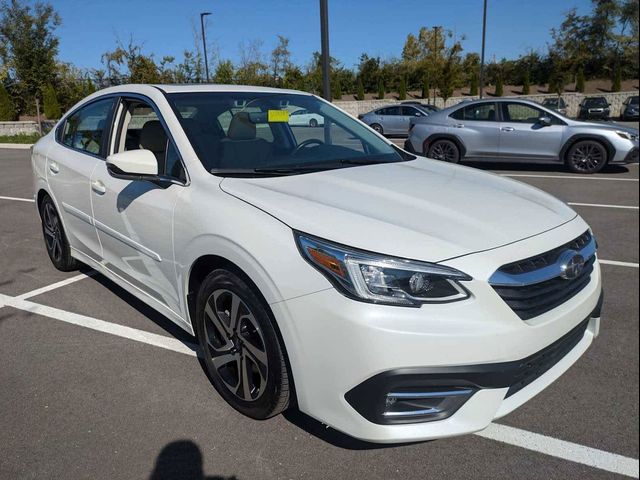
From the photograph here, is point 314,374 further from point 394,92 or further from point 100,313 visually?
point 394,92

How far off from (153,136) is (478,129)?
9180 mm

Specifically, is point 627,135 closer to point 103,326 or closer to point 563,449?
point 563,449

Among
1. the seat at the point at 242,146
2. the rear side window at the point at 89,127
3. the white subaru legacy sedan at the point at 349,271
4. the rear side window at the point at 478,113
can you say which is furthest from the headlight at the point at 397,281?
the rear side window at the point at 478,113

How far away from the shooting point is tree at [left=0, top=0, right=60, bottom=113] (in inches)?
869

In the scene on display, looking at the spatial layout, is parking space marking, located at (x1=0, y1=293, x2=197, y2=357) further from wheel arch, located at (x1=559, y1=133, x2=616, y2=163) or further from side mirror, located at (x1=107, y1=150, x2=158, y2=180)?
wheel arch, located at (x1=559, y1=133, x2=616, y2=163)

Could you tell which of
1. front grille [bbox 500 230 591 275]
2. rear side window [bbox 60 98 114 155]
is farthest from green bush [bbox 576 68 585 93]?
front grille [bbox 500 230 591 275]

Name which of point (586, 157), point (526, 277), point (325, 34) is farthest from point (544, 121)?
point (526, 277)

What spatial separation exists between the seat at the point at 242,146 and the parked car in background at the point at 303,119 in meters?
0.41

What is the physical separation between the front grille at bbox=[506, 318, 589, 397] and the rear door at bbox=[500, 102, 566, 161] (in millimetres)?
9204

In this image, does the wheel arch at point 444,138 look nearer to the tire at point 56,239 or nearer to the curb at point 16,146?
the tire at point 56,239

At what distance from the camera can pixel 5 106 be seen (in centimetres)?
2603

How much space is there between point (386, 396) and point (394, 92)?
49.8 meters

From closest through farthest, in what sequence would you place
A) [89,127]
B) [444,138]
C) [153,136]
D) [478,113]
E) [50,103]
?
1. [153,136]
2. [89,127]
3. [478,113]
4. [444,138]
5. [50,103]

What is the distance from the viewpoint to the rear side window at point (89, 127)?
12.6 ft
